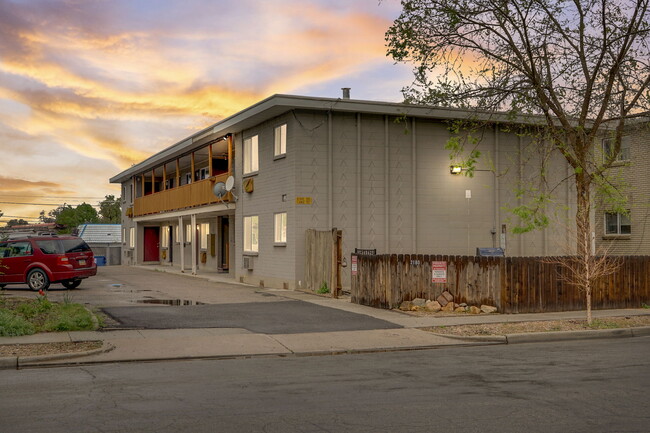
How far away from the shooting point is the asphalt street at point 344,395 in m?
6.50

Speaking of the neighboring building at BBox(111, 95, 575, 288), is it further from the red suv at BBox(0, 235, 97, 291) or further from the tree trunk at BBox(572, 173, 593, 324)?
the red suv at BBox(0, 235, 97, 291)

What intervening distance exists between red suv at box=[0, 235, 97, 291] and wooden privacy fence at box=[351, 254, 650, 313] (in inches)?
402

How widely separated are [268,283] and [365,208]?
14.8 feet

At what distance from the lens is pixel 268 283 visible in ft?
78.3

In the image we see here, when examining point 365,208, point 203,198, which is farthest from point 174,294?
point 203,198

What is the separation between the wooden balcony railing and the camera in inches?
1125

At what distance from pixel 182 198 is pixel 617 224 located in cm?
2079

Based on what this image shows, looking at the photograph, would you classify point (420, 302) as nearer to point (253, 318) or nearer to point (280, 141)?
point (253, 318)

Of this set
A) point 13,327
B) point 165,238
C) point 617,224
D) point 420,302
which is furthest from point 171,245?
point 13,327

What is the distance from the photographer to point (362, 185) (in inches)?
894

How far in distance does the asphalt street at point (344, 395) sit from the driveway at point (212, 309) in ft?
11.0

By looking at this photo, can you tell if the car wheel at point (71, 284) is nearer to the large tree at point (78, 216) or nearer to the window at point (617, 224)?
the window at point (617, 224)

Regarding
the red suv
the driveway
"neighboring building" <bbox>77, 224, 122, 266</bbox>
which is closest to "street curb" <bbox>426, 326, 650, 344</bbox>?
the driveway

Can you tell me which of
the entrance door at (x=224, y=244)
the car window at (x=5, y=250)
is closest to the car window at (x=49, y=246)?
the car window at (x=5, y=250)
